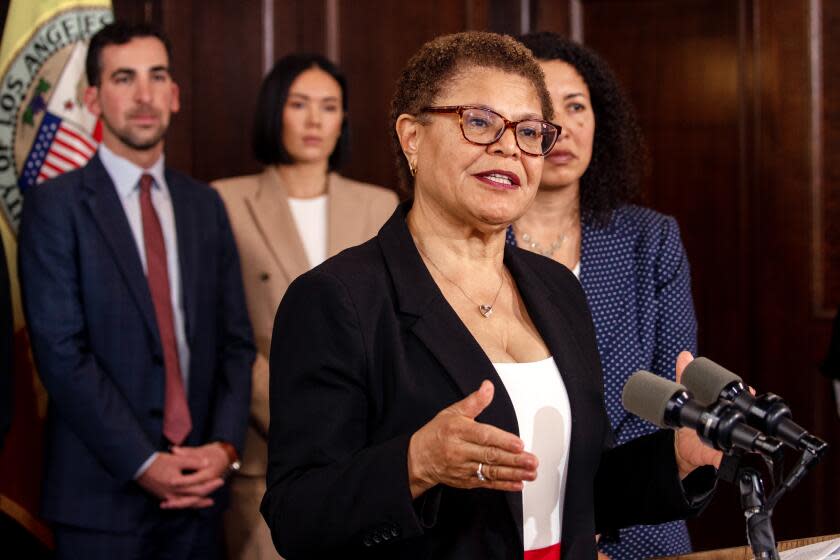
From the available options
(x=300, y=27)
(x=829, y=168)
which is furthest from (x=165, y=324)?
(x=829, y=168)

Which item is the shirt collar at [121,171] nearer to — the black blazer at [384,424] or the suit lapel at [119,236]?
the suit lapel at [119,236]

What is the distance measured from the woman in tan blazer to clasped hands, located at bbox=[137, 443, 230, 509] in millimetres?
285

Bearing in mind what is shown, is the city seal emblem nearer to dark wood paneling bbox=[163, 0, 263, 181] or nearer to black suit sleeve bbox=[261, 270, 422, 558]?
dark wood paneling bbox=[163, 0, 263, 181]

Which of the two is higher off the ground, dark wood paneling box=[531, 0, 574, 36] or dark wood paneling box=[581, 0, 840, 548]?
dark wood paneling box=[531, 0, 574, 36]

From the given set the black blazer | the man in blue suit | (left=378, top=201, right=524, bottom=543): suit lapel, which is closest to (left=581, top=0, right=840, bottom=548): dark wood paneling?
the man in blue suit

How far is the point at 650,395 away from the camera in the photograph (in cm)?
137

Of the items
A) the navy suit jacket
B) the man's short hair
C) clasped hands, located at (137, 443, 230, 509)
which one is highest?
the man's short hair

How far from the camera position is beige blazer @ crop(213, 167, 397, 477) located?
332 cm

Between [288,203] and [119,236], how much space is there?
0.68 meters

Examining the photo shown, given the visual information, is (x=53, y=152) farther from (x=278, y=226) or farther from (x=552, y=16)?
(x=552, y=16)

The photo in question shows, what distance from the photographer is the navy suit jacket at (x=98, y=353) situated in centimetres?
287

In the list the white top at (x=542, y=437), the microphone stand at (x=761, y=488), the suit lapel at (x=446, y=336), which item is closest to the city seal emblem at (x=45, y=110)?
the suit lapel at (x=446, y=336)

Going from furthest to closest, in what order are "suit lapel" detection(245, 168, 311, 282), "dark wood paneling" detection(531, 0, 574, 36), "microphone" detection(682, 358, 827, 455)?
"dark wood paneling" detection(531, 0, 574, 36) < "suit lapel" detection(245, 168, 311, 282) < "microphone" detection(682, 358, 827, 455)

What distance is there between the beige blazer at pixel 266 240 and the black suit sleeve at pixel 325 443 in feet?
5.63
